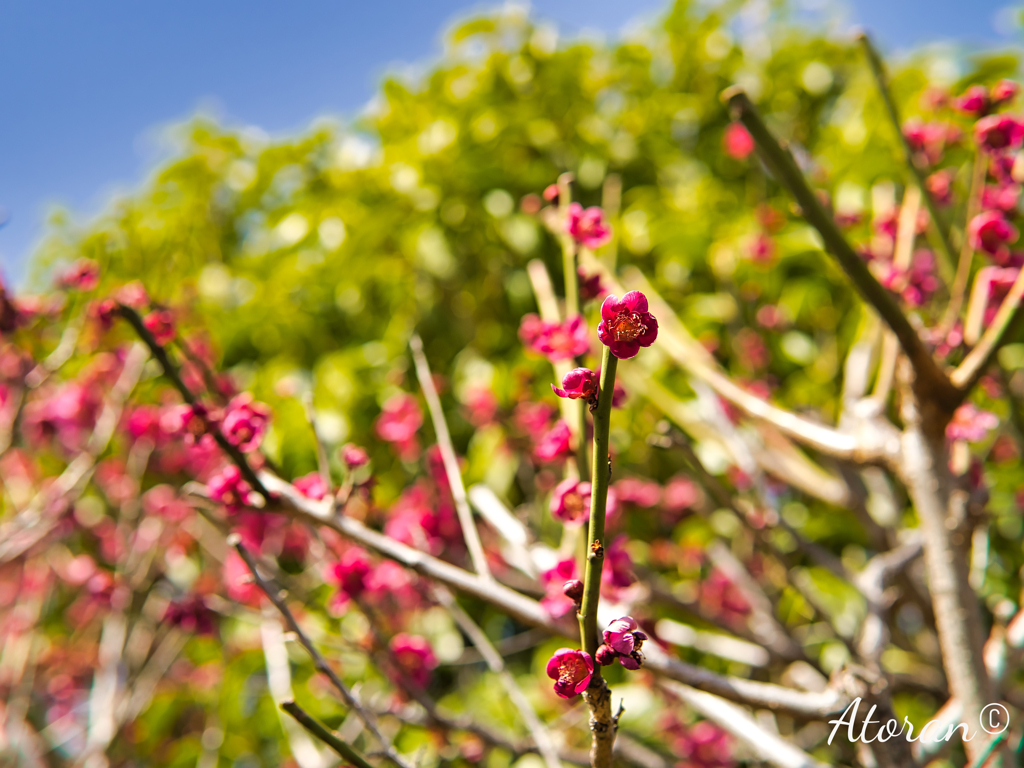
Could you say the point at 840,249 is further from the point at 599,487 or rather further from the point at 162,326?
Answer: the point at 162,326

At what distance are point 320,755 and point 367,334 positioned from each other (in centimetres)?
175

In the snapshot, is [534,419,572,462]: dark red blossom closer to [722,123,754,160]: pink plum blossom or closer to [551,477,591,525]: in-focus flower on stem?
[551,477,591,525]: in-focus flower on stem

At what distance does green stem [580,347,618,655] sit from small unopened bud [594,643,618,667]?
1.2 inches

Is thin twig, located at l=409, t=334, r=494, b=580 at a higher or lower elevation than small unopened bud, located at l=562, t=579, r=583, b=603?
higher

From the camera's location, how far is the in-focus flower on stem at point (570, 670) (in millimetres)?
573

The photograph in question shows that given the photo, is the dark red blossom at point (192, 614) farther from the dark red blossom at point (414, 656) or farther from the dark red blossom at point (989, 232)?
the dark red blossom at point (989, 232)

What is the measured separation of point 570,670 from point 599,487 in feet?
0.59

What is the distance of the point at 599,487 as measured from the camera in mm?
520

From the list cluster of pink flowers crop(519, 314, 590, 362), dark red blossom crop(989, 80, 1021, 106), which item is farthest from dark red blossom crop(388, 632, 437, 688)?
dark red blossom crop(989, 80, 1021, 106)

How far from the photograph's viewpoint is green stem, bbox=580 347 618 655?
1.68ft

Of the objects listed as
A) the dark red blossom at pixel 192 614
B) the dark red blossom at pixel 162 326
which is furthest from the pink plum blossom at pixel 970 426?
the dark red blossom at pixel 192 614

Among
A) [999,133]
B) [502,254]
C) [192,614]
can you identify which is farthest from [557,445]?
[502,254]

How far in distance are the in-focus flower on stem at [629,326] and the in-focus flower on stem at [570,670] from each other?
10.1 inches

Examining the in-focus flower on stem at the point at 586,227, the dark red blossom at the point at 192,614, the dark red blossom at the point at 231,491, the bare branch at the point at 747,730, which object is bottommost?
the bare branch at the point at 747,730
